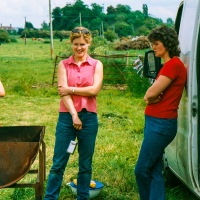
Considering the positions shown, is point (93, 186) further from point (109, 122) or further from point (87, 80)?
point (109, 122)

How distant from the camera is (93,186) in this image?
4770mm

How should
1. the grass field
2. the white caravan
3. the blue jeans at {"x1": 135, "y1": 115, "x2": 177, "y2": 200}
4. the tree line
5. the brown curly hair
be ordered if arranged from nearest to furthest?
the white caravan, the blue jeans at {"x1": 135, "y1": 115, "x2": 177, "y2": 200}, the brown curly hair, the grass field, the tree line

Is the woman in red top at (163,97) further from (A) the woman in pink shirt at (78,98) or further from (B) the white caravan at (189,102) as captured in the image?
(A) the woman in pink shirt at (78,98)

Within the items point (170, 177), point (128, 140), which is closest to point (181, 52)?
point (170, 177)

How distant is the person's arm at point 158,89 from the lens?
3596 mm

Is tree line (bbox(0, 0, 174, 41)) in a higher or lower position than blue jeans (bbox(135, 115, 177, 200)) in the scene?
higher

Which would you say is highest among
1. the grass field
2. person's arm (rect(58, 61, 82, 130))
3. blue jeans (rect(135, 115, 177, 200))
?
person's arm (rect(58, 61, 82, 130))

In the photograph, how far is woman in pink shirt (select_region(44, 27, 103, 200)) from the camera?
4.13 m

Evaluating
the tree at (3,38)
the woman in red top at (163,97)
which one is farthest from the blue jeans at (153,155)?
the tree at (3,38)

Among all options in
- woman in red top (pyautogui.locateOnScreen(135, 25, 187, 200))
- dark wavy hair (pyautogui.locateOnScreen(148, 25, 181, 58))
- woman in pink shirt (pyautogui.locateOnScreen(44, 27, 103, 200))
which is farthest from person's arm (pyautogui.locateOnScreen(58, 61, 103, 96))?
dark wavy hair (pyautogui.locateOnScreen(148, 25, 181, 58))

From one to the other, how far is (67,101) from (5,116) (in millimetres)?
6496

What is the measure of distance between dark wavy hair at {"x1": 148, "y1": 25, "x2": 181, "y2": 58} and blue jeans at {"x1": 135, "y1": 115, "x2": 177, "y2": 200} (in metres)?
0.61

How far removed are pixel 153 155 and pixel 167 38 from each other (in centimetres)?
105

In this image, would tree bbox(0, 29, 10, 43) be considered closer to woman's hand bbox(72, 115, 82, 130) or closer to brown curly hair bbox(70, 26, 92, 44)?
brown curly hair bbox(70, 26, 92, 44)
